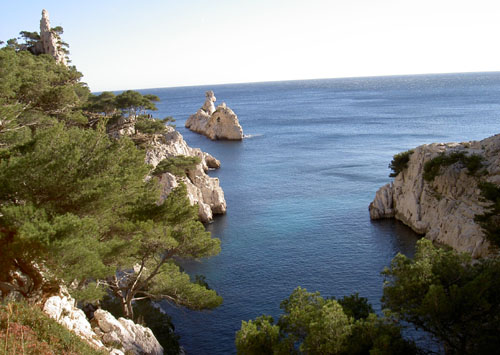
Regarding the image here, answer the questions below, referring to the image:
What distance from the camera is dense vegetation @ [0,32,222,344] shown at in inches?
522

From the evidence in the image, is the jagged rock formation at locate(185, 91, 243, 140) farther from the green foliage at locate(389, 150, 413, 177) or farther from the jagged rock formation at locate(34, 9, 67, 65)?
the green foliage at locate(389, 150, 413, 177)

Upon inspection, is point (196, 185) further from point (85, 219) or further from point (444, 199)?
point (85, 219)

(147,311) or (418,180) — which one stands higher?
(418,180)

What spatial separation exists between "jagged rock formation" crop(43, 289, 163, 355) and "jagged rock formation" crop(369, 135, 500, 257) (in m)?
24.3

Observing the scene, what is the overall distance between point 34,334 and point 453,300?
1378cm

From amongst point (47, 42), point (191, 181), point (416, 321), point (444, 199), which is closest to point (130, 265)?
point (416, 321)

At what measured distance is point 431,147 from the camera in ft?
133

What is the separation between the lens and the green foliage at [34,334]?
11156 millimetres

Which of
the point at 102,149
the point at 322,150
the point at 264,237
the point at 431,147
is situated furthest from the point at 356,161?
the point at 102,149

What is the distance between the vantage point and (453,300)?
1536 cm

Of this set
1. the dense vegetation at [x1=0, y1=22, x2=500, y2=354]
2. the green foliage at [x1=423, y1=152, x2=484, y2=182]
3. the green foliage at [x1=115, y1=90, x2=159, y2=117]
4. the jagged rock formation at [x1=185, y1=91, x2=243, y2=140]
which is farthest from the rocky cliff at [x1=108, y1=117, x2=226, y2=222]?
the jagged rock formation at [x1=185, y1=91, x2=243, y2=140]

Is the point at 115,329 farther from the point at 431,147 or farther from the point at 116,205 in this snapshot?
the point at 431,147

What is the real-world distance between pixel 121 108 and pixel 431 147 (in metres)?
33.6

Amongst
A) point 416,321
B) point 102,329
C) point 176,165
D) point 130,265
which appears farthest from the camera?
point 176,165
